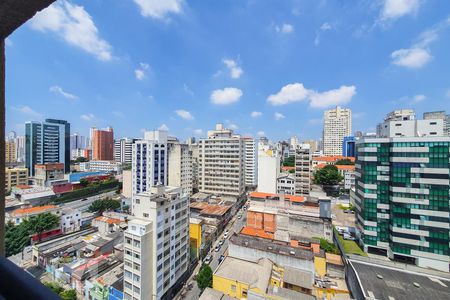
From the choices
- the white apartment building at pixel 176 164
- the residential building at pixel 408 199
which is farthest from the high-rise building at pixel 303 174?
the white apartment building at pixel 176 164

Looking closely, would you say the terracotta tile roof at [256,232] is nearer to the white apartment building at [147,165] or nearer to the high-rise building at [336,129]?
the white apartment building at [147,165]

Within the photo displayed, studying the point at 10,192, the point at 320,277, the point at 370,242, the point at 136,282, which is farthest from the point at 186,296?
the point at 10,192

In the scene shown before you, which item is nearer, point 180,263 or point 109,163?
point 180,263

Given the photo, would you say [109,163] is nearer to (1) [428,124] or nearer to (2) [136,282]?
(2) [136,282]

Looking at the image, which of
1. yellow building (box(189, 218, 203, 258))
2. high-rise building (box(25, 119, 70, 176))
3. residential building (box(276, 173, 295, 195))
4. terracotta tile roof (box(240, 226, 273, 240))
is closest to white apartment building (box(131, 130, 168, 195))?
yellow building (box(189, 218, 203, 258))

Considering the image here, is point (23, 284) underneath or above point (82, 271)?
above

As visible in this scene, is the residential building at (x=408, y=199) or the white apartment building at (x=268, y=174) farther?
the white apartment building at (x=268, y=174)

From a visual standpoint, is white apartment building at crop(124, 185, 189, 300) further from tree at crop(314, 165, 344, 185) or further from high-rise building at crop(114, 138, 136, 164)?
high-rise building at crop(114, 138, 136, 164)
